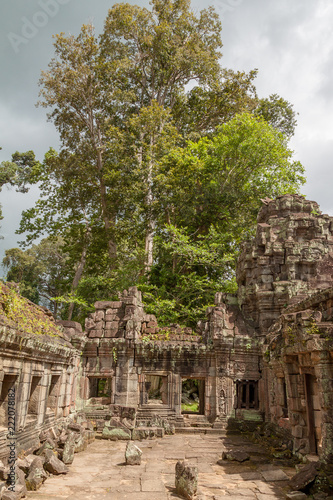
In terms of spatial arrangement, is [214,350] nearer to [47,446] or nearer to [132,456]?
[132,456]

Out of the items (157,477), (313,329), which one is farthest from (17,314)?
(313,329)

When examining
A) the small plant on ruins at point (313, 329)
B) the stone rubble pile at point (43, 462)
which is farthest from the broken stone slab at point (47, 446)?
the small plant on ruins at point (313, 329)

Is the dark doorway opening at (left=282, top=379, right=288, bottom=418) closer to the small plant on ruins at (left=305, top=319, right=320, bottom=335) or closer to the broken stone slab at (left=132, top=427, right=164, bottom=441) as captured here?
the broken stone slab at (left=132, top=427, right=164, bottom=441)

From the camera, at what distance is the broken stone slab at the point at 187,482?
6949 millimetres

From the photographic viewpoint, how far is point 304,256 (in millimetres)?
15539

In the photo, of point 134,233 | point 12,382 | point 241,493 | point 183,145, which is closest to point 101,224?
point 134,233

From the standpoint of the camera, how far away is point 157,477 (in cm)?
818

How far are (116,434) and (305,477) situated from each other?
22.5 feet

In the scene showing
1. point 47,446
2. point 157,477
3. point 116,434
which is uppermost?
point 47,446

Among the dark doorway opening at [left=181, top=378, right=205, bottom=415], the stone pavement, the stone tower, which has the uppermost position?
the stone tower

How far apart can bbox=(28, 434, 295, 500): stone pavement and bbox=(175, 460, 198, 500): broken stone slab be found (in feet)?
0.52

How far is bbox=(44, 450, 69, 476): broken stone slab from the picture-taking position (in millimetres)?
8023

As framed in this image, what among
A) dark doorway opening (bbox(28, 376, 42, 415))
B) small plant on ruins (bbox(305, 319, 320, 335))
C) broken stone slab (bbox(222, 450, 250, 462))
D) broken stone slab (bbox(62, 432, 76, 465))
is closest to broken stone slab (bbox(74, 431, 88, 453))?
broken stone slab (bbox(62, 432, 76, 465))

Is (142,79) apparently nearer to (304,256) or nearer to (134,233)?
(134,233)
